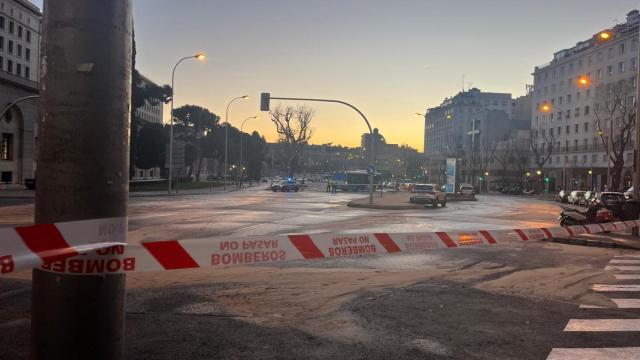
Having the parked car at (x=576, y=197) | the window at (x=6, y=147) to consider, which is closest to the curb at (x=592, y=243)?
the parked car at (x=576, y=197)

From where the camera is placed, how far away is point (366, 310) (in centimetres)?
598

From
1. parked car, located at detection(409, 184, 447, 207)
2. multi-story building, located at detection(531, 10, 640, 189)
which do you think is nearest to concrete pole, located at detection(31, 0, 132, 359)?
parked car, located at detection(409, 184, 447, 207)

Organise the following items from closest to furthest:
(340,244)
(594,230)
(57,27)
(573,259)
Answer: (57,27)
(340,244)
(573,259)
(594,230)

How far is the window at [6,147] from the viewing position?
53469mm

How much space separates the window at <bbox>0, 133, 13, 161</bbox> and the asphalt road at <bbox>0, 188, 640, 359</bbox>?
54.3m

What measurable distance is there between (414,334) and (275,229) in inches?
436

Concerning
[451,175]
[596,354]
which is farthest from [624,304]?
[451,175]

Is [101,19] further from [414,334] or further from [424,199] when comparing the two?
[424,199]

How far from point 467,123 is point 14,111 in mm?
113510

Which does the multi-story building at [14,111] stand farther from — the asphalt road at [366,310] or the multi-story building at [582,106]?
the multi-story building at [582,106]

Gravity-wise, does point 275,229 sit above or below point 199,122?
below

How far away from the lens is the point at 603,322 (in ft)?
18.8

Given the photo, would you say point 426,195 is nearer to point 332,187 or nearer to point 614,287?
point 614,287

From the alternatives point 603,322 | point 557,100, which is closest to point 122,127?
point 603,322
